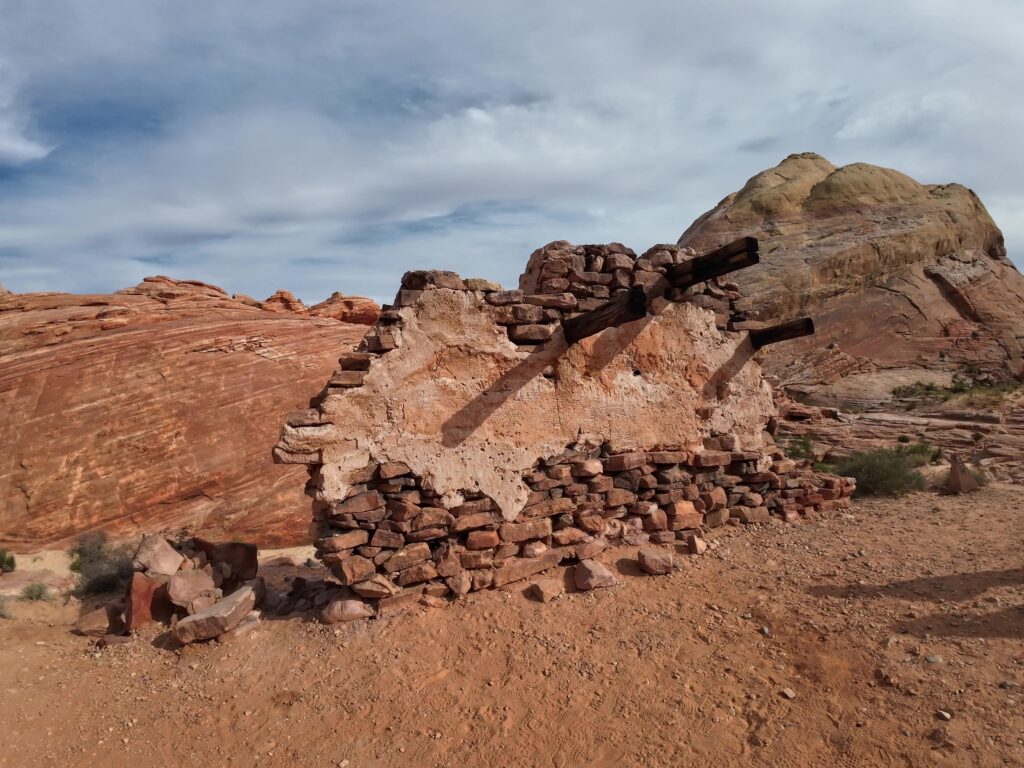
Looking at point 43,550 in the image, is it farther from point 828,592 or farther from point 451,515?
point 828,592

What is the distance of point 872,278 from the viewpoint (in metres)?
26.7

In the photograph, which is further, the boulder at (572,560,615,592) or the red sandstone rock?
the red sandstone rock

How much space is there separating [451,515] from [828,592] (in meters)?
2.74

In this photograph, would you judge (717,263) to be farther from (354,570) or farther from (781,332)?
(354,570)

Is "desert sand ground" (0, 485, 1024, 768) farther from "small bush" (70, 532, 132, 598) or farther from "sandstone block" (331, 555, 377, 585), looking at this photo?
"small bush" (70, 532, 132, 598)

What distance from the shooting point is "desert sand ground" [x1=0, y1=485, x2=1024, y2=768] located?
298cm

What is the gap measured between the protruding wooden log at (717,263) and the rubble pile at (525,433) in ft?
0.74

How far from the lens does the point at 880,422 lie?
49.9 feet

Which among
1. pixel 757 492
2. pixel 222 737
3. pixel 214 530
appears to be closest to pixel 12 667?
pixel 222 737

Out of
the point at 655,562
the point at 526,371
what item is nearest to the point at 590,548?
the point at 655,562

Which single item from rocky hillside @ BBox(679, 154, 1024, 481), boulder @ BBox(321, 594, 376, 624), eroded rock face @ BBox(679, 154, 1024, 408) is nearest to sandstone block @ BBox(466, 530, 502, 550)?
boulder @ BBox(321, 594, 376, 624)

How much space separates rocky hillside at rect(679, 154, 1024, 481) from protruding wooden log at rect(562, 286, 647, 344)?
398 inches

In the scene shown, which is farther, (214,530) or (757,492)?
(214,530)

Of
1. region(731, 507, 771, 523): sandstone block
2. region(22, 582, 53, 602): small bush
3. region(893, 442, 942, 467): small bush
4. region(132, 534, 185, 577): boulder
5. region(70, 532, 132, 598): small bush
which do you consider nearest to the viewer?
region(132, 534, 185, 577): boulder
